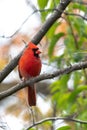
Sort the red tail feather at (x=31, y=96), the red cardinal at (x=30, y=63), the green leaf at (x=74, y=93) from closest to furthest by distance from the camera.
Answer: the red cardinal at (x=30, y=63), the red tail feather at (x=31, y=96), the green leaf at (x=74, y=93)

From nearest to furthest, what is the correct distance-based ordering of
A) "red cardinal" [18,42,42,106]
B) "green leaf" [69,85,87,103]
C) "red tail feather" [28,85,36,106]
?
"red cardinal" [18,42,42,106] < "red tail feather" [28,85,36,106] < "green leaf" [69,85,87,103]

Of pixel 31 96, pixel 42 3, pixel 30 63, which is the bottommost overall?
pixel 31 96

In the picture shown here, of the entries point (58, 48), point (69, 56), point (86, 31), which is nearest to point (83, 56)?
point (69, 56)

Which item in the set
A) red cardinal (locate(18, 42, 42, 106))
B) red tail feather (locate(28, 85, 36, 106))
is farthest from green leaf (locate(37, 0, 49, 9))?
red tail feather (locate(28, 85, 36, 106))

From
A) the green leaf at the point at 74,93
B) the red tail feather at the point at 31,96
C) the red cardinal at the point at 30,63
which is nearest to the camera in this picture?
the red cardinal at the point at 30,63

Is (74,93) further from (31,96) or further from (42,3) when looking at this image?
(42,3)

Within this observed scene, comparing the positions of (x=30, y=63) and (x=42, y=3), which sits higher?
(x=42, y=3)

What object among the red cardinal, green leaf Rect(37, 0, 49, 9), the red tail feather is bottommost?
the red tail feather

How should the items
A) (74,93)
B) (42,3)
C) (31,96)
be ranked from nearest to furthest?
(42,3)
(31,96)
(74,93)

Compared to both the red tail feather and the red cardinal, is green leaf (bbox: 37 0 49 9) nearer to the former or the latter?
the red cardinal

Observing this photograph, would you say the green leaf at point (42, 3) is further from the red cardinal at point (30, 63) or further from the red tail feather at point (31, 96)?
the red tail feather at point (31, 96)

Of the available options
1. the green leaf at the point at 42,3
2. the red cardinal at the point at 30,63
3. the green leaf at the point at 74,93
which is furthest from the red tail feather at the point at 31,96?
the green leaf at the point at 42,3

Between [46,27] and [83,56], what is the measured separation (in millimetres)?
443

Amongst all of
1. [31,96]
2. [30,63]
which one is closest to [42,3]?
[30,63]
